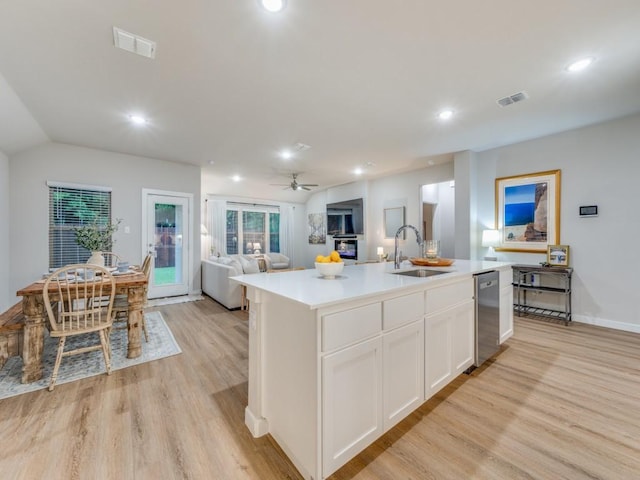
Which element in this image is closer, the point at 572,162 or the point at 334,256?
the point at 334,256

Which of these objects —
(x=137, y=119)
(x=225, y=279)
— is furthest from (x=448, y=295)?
(x=137, y=119)

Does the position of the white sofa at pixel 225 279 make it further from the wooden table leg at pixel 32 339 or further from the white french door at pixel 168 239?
the wooden table leg at pixel 32 339

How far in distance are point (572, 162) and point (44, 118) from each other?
701 centimetres

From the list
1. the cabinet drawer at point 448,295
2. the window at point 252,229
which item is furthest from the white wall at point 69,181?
the cabinet drawer at point 448,295

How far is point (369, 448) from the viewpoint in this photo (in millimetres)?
1576

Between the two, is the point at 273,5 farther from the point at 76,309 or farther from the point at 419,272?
the point at 76,309

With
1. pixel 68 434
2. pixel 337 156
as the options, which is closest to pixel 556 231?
pixel 337 156

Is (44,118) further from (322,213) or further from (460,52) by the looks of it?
(322,213)

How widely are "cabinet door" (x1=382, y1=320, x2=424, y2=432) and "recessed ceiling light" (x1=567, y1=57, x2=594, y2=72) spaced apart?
2.60m

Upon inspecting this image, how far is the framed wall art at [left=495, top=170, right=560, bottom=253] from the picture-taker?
4008mm

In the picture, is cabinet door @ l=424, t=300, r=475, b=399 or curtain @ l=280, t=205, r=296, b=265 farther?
curtain @ l=280, t=205, r=296, b=265

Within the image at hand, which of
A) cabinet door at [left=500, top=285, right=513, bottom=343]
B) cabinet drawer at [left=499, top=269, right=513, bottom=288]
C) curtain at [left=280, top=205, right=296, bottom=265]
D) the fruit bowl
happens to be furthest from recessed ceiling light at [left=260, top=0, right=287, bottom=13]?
curtain at [left=280, top=205, right=296, bottom=265]

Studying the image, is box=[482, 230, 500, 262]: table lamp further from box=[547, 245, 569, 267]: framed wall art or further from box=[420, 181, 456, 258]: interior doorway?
box=[420, 181, 456, 258]: interior doorway

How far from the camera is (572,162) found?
3.85 m
